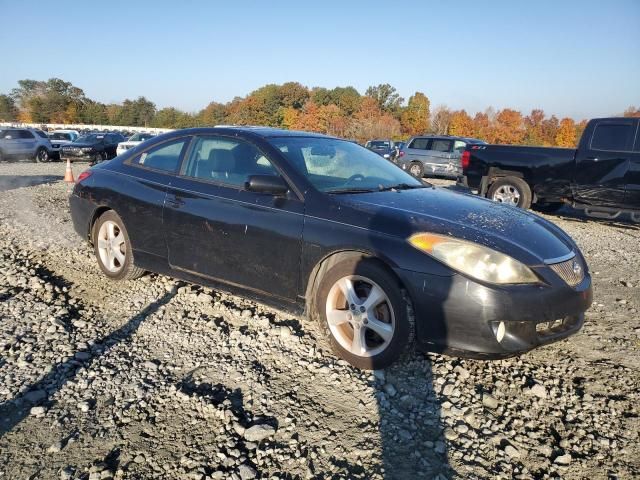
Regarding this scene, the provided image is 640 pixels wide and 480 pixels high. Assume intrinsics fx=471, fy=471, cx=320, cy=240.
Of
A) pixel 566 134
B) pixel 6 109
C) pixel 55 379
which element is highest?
pixel 6 109

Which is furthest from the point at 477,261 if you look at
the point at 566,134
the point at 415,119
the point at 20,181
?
the point at 415,119

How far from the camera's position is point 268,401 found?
270cm

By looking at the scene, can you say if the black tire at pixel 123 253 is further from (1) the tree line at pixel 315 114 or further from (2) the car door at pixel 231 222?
(1) the tree line at pixel 315 114

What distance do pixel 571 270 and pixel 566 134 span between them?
56430 mm

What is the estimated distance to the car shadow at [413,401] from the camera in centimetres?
224

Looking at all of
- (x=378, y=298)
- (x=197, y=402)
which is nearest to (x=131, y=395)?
(x=197, y=402)

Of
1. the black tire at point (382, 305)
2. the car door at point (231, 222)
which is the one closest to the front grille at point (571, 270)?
the black tire at point (382, 305)

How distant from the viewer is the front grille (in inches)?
119

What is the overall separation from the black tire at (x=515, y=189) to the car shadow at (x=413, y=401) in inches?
275

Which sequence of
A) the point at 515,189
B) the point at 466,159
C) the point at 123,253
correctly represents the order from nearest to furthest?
the point at 123,253
the point at 515,189
the point at 466,159

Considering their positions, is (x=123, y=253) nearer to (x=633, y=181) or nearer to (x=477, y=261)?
(x=477, y=261)

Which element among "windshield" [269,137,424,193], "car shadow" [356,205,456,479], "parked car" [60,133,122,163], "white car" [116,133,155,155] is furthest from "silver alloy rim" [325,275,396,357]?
"parked car" [60,133,122,163]

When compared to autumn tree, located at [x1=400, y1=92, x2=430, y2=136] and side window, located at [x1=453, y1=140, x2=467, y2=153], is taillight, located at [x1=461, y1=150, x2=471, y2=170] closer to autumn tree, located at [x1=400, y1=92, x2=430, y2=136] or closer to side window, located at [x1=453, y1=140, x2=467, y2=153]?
side window, located at [x1=453, y1=140, x2=467, y2=153]

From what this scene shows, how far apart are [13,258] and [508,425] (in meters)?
5.34
